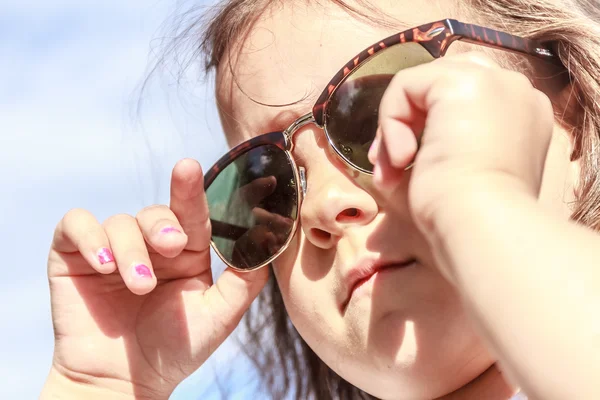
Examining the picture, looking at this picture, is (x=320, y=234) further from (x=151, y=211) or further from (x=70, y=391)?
(x=70, y=391)

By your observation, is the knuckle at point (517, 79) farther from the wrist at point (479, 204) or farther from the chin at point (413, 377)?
the chin at point (413, 377)

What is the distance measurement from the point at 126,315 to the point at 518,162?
1.25 m

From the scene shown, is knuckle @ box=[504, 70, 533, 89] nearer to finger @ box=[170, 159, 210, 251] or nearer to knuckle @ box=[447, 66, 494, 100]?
knuckle @ box=[447, 66, 494, 100]

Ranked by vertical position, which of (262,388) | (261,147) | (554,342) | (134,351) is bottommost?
(262,388)

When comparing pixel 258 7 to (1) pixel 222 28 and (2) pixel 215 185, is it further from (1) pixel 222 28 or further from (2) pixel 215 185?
(2) pixel 215 185

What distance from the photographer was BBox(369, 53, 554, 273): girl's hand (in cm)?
112

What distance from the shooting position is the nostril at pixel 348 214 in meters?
1.59

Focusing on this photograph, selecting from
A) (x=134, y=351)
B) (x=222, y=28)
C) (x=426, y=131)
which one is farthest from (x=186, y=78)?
(x=426, y=131)

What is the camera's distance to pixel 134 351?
2.02m

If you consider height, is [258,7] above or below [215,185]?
above

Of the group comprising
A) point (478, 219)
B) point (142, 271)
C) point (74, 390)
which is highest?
point (478, 219)

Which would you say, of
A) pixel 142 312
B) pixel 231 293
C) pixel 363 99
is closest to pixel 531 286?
pixel 363 99

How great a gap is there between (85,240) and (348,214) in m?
0.66

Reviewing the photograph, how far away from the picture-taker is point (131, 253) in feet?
5.68
